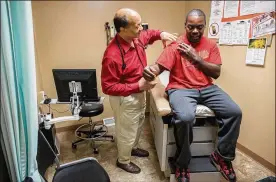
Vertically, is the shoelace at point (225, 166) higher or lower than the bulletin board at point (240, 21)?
lower

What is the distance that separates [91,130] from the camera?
2.39 metres

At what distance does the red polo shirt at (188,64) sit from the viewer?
1.64 m

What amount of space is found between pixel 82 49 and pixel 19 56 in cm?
156

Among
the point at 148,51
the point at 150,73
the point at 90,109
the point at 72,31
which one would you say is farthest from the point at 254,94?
the point at 72,31

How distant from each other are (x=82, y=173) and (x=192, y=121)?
0.80 meters

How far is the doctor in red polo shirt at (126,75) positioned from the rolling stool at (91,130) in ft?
1.24

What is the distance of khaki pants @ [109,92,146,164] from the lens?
1.67 metres

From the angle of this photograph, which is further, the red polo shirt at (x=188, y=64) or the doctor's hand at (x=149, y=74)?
the red polo shirt at (x=188, y=64)

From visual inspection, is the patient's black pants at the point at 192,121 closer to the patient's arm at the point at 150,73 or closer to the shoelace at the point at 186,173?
the shoelace at the point at 186,173

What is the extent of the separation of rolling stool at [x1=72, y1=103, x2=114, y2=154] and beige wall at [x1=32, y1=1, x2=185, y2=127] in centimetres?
32

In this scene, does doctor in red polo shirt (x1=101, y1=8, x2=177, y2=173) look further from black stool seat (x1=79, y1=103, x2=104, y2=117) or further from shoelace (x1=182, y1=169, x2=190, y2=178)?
shoelace (x1=182, y1=169, x2=190, y2=178)

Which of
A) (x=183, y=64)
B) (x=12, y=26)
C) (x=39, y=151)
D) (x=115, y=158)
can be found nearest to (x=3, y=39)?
(x=12, y=26)

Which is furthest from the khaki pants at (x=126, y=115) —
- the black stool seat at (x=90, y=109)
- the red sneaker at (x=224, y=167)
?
the red sneaker at (x=224, y=167)

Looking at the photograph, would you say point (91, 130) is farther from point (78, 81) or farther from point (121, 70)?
point (121, 70)
